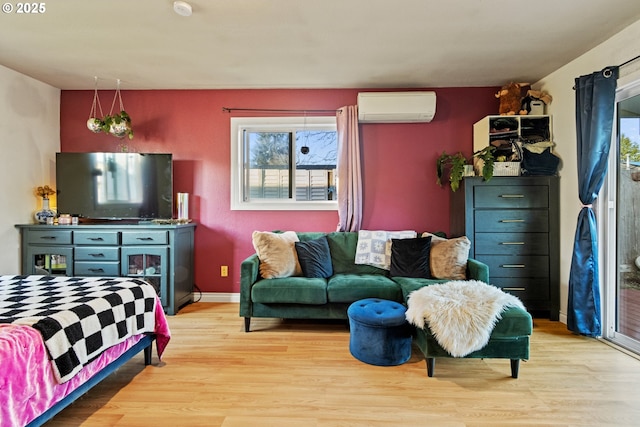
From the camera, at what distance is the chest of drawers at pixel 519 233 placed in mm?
3160

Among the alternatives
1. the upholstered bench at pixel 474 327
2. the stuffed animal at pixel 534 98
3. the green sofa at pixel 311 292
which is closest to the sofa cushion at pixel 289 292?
the green sofa at pixel 311 292

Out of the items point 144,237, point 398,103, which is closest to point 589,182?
point 398,103

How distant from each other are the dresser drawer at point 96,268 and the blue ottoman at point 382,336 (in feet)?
8.24

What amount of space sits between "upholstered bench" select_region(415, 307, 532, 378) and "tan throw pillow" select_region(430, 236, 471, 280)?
0.83 metres

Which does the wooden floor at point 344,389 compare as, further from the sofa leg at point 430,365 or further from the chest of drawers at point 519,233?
the chest of drawers at point 519,233

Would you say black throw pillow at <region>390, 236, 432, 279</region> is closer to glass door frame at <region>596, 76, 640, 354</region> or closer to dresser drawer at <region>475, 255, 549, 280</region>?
dresser drawer at <region>475, 255, 549, 280</region>

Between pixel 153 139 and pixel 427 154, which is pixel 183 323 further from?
pixel 427 154

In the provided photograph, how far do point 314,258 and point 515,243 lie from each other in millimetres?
1988

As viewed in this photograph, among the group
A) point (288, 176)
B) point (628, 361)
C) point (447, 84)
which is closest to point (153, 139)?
point (288, 176)

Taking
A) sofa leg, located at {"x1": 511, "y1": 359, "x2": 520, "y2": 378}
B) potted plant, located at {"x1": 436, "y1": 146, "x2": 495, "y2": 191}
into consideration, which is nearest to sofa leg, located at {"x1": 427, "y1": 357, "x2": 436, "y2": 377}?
sofa leg, located at {"x1": 511, "y1": 359, "x2": 520, "y2": 378}

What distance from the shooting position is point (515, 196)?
3.17m

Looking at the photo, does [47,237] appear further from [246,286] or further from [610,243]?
[610,243]

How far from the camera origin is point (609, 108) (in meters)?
2.58

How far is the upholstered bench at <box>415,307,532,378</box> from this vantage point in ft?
6.56
